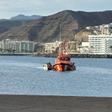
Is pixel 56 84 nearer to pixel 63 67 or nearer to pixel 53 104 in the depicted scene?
pixel 63 67

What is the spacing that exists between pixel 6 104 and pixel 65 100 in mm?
1716

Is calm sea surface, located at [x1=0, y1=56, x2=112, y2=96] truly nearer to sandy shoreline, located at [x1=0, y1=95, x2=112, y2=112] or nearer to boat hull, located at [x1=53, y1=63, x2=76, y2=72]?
boat hull, located at [x1=53, y1=63, x2=76, y2=72]

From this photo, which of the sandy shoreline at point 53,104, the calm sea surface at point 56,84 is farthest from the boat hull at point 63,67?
the sandy shoreline at point 53,104

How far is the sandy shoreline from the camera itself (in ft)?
38.6

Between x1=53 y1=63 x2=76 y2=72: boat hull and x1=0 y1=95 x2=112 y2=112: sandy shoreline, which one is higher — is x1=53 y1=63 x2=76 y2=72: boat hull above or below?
below

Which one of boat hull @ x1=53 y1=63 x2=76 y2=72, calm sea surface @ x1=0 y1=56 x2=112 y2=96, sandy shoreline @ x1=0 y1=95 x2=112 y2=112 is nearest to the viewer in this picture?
sandy shoreline @ x1=0 y1=95 x2=112 y2=112

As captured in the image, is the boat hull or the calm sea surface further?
the boat hull

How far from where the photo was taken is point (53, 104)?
1267 centimetres

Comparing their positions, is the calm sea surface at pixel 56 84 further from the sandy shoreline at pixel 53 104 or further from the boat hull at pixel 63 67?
the sandy shoreline at pixel 53 104

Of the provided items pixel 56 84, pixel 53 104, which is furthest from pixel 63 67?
pixel 53 104

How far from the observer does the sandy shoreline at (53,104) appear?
1176 cm

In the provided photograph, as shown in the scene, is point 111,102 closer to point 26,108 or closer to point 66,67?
point 26,108

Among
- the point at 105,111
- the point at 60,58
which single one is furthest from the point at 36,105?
the point at 60,58

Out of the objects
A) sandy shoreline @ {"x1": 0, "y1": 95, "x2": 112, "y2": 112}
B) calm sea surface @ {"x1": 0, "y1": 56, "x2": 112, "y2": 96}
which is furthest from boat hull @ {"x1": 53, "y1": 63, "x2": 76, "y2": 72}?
sandy shoreline @ {"x1": 0, "y1": 95, "x2": 112, "y2": 112}
